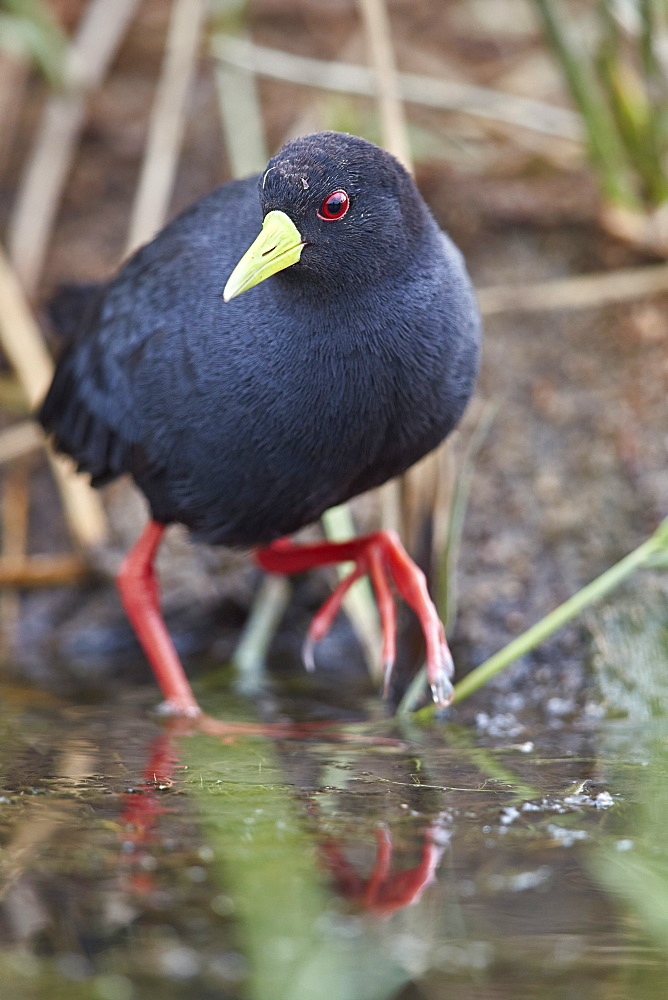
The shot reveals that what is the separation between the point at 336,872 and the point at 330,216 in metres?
1.39

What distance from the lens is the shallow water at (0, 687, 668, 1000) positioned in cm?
155

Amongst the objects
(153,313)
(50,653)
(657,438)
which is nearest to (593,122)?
(657,438)

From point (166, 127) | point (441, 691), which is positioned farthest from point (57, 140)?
point (441, 691)

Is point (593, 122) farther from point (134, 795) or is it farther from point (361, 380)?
point (134, 795)

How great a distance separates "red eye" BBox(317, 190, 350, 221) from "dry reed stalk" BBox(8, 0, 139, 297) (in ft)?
8.95

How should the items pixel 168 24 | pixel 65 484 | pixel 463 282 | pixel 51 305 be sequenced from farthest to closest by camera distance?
1. pixel 168 24
2. pixel 65 484
3. pixel 51 305
4. pixel 463 282

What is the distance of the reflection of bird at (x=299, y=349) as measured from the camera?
2561 millimetres

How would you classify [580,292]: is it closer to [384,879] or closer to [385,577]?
[385,577]

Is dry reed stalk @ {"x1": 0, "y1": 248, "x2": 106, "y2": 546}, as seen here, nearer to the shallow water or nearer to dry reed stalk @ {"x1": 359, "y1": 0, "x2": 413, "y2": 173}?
dry reed stalk @ {"x1": 359, "y1": 0, "x2": 413, "y2": 173}

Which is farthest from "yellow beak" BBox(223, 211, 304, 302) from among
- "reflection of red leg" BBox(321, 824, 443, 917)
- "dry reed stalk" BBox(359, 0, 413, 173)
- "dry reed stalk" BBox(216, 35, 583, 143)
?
"dry reed stalk" BBox(216, 35, 583, 143)

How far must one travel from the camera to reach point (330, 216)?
8.37 ft

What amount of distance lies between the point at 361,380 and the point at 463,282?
444 millimetres

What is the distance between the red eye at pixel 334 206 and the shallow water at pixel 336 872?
1156 millimetres

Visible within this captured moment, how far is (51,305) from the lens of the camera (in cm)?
404
